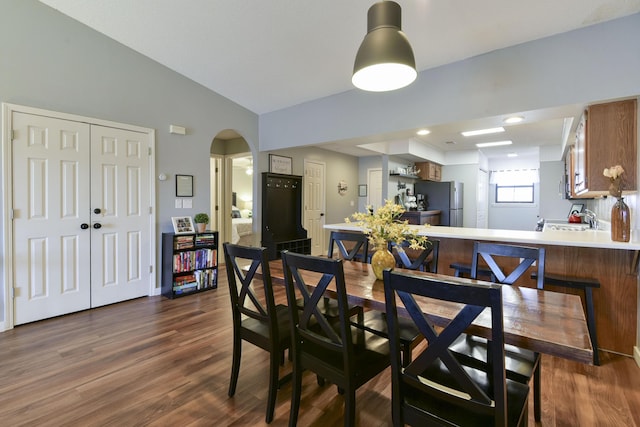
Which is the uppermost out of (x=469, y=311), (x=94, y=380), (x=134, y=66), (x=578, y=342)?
(x=134, y=66)

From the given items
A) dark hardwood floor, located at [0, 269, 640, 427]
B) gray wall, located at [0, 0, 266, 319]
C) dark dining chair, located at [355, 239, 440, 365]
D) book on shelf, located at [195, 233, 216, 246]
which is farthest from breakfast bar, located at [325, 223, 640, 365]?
gray wall, located at [0, 0, 266, 319]

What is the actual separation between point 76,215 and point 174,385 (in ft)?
7.92

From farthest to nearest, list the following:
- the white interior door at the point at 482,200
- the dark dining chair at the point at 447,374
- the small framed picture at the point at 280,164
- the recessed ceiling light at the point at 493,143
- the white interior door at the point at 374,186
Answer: the white interior door at the point at 482,200
the white interior door at the point at 374,186
the recessed ceiling light at the point at 493,143
the small framed picture at the point at 280,164
the dark dining chair at the point at 447,374

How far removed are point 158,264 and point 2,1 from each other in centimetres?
304

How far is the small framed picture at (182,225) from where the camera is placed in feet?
13.4

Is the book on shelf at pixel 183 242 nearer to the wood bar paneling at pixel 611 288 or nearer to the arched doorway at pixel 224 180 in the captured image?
the arched doorway at pixel 224 180

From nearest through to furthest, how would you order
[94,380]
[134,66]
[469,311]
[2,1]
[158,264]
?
[469,311], [94,380], [2,1], [134,66], [158,264]

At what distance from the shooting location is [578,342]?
112 centimetres

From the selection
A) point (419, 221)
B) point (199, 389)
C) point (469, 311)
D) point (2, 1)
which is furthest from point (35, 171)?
point (419, 221)

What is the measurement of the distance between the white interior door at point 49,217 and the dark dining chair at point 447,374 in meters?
3.67

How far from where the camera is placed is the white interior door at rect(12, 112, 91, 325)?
9.95ft

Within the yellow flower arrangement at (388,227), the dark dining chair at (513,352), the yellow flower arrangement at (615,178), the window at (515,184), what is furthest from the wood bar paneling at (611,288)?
the window at (515,184)

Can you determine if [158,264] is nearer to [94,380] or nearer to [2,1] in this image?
[94,380]

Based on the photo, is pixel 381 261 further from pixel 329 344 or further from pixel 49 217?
pixel 49 217
